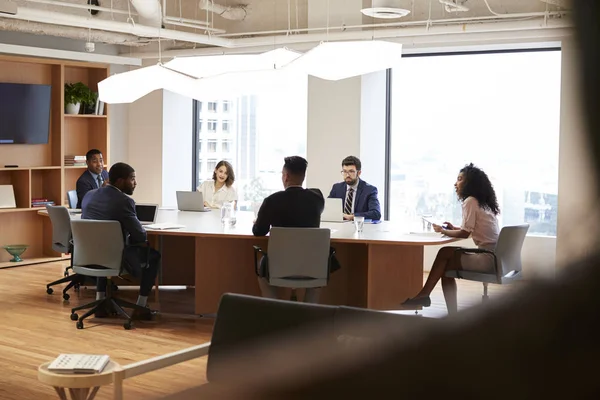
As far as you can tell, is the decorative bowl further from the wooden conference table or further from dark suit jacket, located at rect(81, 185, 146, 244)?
dark suit jacket, located at rect(81, 185, 146, 244)

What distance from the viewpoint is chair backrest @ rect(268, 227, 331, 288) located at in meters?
5.45

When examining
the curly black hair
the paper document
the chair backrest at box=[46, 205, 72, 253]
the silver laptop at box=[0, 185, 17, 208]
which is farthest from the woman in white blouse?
the curly black hair

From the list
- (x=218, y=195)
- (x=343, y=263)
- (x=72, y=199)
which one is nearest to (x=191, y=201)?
(x=218, y=195)

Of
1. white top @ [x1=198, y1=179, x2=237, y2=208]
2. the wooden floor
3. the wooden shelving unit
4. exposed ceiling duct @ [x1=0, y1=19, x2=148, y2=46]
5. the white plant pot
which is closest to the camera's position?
the wooden floor

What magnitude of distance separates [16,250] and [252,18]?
4.03 metres

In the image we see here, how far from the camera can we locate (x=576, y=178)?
0.62 feet

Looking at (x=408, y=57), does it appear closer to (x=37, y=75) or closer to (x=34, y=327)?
(x=37, y=75)

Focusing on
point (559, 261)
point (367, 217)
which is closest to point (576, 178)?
point (559, 261)

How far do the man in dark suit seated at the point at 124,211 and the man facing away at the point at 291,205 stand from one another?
0.92 m

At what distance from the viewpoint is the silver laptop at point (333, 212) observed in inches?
269

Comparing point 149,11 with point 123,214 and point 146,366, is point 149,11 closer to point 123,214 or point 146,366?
point 123,214

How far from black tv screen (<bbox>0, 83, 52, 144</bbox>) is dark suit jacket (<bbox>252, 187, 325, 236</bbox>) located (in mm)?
4651

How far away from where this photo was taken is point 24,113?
364 inches

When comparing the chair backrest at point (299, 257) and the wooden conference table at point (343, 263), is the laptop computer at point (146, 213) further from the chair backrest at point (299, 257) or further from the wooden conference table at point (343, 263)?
the chair backrest at point (299, 257)
